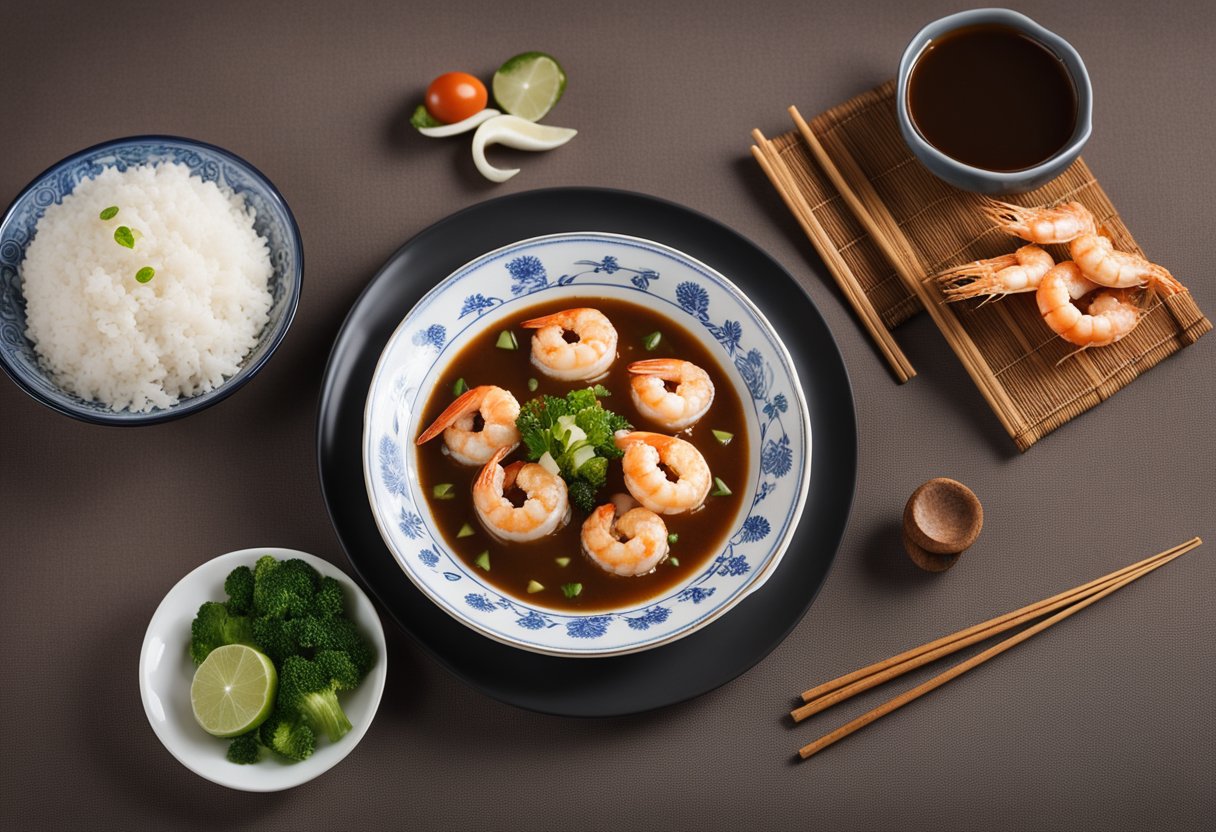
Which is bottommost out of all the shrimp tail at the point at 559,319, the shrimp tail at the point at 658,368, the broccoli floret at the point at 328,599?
Answer: the broccoli floret at the point at 328,599

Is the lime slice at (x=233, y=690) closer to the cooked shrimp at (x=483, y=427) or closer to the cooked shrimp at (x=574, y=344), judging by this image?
the cooked shrimp at (x=483, y=427)

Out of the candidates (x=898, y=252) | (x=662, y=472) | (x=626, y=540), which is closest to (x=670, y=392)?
(x=662, y=472)

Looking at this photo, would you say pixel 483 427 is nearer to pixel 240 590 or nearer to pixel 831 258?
pixel 240 590

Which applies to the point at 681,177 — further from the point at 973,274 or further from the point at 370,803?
the point at 370,803

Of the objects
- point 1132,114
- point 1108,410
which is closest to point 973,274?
point 1108,410

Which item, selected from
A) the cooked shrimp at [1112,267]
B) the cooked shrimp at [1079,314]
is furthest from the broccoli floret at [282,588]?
the cooked shrimp at [1112,267]
